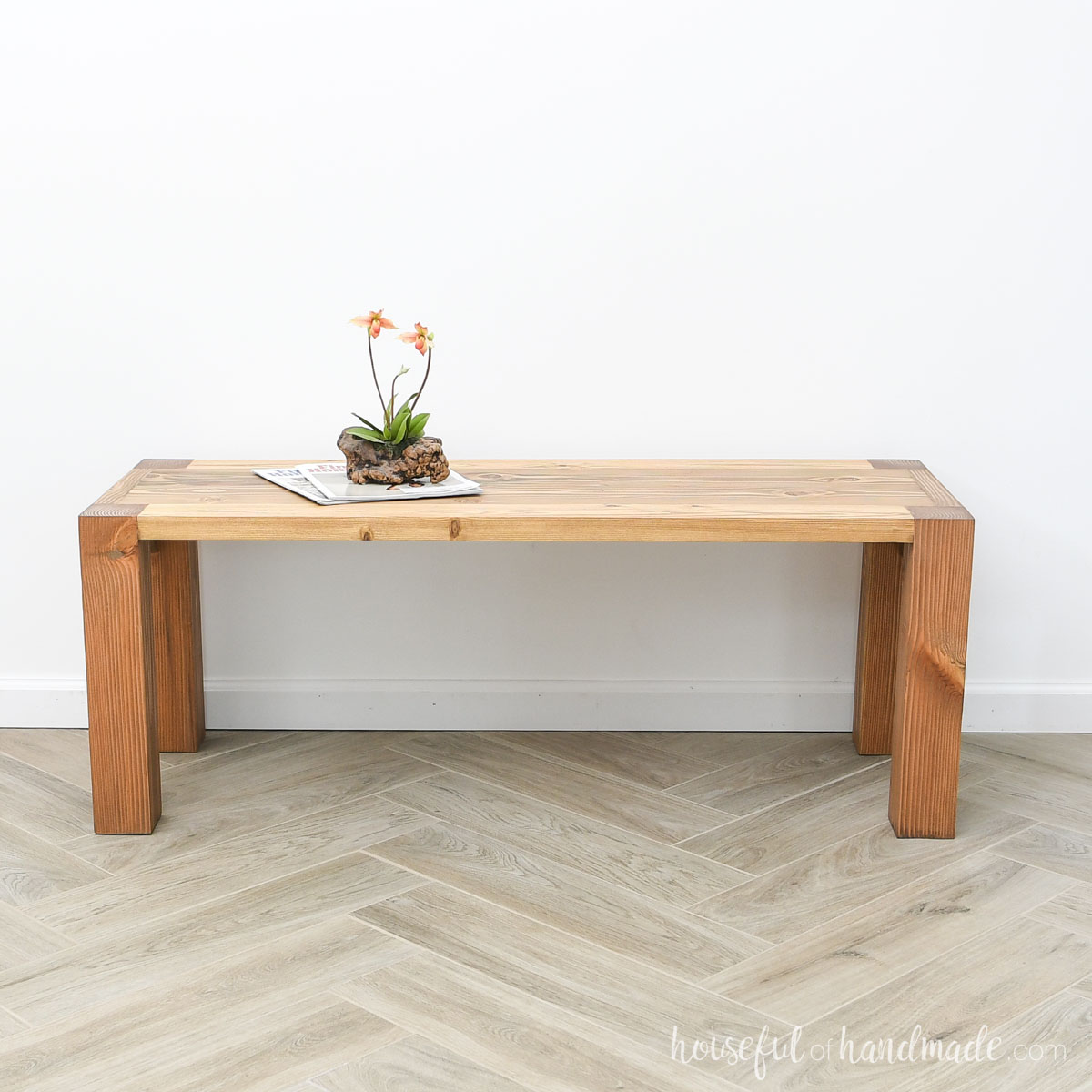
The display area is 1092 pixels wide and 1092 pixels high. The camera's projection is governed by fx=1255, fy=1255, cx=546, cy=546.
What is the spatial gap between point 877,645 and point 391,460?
3.46 feet

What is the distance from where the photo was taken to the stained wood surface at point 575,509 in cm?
208

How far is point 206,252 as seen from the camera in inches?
100

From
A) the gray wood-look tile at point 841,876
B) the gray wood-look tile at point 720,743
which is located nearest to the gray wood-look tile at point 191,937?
the gray wood-look tile at point 841,876

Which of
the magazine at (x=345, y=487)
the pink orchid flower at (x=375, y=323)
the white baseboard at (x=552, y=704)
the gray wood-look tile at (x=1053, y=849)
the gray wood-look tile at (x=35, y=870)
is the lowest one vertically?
the gray wood-look tile at (x=35, y=870)

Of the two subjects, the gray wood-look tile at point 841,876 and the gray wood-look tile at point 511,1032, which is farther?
the gray wood-look tile at point 841,876

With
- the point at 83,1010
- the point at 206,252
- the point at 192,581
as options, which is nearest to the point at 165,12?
the point at 206,252

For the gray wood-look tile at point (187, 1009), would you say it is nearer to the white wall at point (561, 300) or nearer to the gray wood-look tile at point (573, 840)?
the gray wood-look tile at point (573, 840)

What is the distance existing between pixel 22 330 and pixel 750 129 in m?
1.53

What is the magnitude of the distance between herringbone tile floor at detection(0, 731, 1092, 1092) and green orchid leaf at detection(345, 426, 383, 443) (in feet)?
2.21

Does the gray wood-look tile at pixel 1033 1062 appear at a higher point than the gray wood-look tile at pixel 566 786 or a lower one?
lower

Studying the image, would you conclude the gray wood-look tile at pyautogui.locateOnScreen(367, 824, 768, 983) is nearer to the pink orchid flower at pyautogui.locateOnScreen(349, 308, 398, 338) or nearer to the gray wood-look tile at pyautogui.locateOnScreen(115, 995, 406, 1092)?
the gray wood-look tile at pyautogui.locateOnScreen(115, 995, 406, 1092)

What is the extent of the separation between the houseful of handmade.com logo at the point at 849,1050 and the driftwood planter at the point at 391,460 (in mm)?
1040

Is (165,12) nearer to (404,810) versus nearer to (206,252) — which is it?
(206,252)

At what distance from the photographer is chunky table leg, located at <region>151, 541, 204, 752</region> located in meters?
2.51
